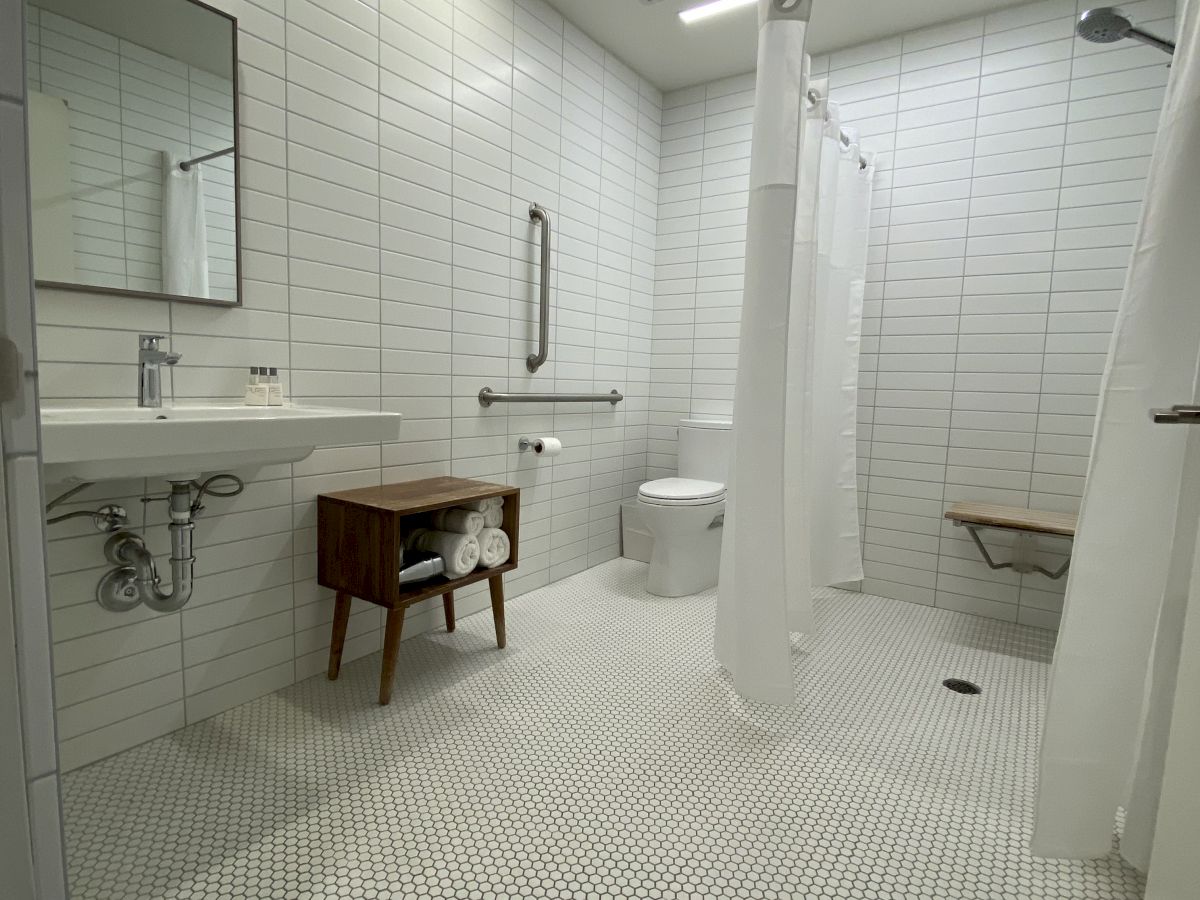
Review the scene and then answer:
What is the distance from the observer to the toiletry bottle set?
5.15 ft

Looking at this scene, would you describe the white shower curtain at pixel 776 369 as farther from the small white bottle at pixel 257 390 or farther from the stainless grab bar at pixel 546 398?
the small white bottle at pixel 257 390

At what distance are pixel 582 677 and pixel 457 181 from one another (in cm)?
174

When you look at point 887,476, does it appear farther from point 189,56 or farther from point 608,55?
point 189,56

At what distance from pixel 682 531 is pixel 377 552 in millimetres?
1346

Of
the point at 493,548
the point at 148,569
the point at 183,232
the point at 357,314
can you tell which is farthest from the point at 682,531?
the point at 183,232

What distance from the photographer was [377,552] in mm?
1684

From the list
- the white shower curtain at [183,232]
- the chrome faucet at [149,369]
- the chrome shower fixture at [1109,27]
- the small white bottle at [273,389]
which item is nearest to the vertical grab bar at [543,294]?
the small white bottle at [273,389]

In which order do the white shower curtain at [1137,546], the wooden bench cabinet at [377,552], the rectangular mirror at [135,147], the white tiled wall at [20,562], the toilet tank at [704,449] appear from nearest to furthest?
the white tiled wall at [20,562]
the white shower curtain at [1137,546]
the rectangular mirror at [135,147]
the wooden bench cabinet at [377,552]
the toilet tank at [704,449]

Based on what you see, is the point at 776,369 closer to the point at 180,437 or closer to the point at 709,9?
the point at 180,437

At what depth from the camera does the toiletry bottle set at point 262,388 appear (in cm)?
157

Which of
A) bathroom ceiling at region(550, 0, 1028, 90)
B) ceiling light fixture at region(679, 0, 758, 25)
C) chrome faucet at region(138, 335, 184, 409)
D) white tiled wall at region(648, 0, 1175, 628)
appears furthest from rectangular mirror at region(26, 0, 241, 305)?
white tiled wall at region(648, 0, 1175, 628)

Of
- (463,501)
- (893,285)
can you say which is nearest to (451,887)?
(463,501)

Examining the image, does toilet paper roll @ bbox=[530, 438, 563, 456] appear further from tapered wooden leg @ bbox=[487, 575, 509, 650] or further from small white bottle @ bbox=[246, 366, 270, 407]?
small white bottle @ bbox=[246, 366, 270, 407]

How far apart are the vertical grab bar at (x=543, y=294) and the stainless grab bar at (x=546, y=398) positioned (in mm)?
134
